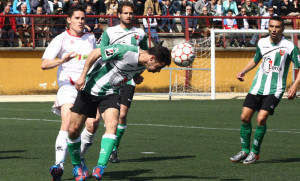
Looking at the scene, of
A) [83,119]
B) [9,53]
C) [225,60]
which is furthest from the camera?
[225,60]

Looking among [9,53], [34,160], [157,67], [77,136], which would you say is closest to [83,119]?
[77,136]

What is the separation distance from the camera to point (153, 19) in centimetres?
2556

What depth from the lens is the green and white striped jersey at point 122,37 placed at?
916 cm

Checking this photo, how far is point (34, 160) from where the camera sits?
9.30 metres

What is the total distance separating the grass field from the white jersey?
1130 mm

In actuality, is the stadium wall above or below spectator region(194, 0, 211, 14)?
below

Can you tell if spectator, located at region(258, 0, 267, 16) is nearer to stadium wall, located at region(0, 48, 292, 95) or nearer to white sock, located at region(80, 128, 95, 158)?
stadium wall, located at region(0, 48, 292, 95)

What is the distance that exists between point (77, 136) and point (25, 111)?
430 inches

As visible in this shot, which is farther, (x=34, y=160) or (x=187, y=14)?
(x=187, y=14)

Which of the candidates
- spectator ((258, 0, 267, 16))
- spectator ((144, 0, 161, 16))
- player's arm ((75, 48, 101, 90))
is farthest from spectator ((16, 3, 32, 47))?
player's arm ((75, 48, 101, 90))

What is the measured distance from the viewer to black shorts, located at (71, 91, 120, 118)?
7336 millimetres

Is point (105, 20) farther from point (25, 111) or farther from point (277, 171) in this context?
point (277, 171)

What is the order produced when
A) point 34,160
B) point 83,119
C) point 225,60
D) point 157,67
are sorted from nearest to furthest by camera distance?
point 157,67
point 83,119
point 34,160
point 225,60

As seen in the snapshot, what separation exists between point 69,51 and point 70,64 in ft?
0.51
